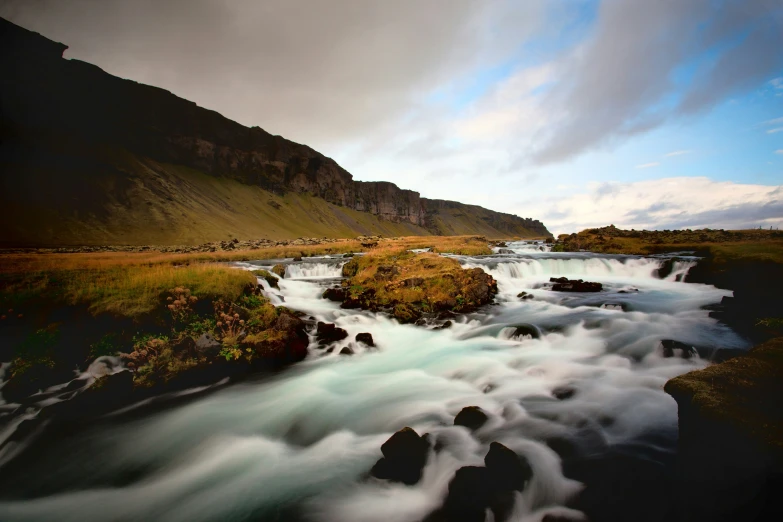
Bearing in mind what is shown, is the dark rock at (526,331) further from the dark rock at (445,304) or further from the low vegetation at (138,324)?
the low vegetation at (138,324)

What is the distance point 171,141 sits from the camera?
114 m

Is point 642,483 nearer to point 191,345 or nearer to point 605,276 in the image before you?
point 191,345

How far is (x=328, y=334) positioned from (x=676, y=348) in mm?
11386

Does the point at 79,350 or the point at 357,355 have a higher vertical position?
the point at 79,350

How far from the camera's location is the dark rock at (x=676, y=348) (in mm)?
8961

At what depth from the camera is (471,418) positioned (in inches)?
259

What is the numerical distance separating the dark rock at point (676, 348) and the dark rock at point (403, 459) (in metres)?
8.70

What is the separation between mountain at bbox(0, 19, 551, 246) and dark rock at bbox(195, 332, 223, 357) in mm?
63024

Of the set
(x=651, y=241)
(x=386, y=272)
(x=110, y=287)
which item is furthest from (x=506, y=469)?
(x=651, y=241)

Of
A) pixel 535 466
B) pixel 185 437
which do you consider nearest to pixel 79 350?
pixel 185 437

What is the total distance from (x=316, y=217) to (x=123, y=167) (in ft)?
232

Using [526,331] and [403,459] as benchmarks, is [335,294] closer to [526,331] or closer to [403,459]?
[526,331]

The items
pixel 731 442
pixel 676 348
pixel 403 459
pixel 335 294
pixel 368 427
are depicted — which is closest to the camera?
pixel 731 442

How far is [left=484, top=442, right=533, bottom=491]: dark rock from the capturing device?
4598 mm
